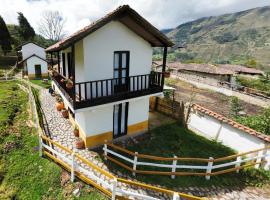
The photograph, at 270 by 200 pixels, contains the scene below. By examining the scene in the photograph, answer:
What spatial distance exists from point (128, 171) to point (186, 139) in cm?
568

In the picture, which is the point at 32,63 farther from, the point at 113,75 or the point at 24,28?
the point at 24,28

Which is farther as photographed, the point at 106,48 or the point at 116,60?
the point at 116,60

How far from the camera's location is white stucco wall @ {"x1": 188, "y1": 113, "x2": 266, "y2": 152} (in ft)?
37.3

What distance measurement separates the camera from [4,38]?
148ft

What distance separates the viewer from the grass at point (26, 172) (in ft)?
25.3

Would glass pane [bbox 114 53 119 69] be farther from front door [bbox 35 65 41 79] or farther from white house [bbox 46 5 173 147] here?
front door [bbox 35 65 41 79]

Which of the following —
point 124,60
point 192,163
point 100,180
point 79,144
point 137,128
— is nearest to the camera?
point 100,180

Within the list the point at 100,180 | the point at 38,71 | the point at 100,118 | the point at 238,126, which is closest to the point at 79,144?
the point at 100,118

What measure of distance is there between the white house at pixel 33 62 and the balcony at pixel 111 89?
22.8 metres

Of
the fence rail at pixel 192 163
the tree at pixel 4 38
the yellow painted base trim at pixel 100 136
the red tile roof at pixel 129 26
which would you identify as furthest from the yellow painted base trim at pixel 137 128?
the tree at pixel 4 38

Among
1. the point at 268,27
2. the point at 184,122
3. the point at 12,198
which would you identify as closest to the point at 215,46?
the point at 268,27

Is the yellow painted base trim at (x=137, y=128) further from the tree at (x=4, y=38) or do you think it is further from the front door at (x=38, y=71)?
the tree at (x=4, y=38)

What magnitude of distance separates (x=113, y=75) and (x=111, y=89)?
866 millimetres

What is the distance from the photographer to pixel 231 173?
10.6m
